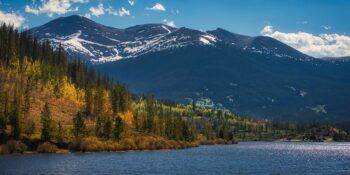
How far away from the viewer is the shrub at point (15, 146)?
6467 inches

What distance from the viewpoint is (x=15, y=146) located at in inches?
6486

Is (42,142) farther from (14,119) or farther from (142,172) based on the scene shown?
(142,172)

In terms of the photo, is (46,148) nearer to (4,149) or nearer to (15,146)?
(15,146)

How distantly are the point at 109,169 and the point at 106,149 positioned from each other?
74538 millimetres

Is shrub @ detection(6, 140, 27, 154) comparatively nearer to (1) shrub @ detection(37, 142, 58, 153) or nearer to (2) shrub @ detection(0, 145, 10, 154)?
(2) shrub @ detection(0, 145, 10, 154)

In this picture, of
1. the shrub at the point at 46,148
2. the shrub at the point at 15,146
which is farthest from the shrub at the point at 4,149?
the shrub at the point at 46,148

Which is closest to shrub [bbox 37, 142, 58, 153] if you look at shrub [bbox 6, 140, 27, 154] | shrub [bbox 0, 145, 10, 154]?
shrub [bbox 6, 140, 27, 154]

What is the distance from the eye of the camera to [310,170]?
12238 cm

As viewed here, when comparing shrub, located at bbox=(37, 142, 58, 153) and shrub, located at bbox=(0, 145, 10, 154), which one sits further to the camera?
shrub, located at bbox=(37, 142, 58, 153)

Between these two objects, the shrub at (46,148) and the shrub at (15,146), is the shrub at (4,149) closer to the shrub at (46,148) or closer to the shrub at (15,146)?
the shrub at (15,146)

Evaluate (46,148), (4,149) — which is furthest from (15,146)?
(46,148)

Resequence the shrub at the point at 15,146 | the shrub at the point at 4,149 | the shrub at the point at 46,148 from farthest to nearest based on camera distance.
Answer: the shrub at the point at 46,148 → the shrub at the point at 15,146 → the shrub at the point at 4,149

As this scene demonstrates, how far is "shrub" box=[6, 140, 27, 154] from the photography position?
16425 centimetres

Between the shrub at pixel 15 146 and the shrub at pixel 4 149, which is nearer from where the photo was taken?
the shrub at pixel 4 149
